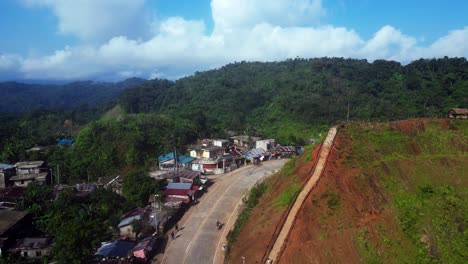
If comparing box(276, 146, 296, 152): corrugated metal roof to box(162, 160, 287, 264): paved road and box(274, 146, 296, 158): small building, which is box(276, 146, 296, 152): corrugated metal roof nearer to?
box(274, 146, 296, 158): small building

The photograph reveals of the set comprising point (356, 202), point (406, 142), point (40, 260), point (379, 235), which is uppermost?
point (406, 142)

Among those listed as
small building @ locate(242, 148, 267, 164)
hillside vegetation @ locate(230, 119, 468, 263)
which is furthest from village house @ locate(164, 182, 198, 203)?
small building @ locate(242, 148, 267, 164)

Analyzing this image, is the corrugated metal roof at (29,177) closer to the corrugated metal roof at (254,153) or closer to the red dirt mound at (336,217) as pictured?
the corrugated metal roof at (254,153)

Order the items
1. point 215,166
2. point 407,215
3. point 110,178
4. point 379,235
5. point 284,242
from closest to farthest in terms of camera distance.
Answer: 1. point 284,242
2. point 379,235
3. point 407,215
4. point 110,178
5. point 215,166

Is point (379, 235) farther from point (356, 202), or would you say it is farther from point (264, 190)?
point (264, 190)

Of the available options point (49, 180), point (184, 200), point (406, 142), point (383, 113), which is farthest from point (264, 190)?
point (383, 113)

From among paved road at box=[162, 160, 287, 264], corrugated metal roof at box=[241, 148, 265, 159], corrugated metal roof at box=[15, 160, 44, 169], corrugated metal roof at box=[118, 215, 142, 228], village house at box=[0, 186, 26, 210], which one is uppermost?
corrugated metal roof at box=[15, 160, 44, 169]
